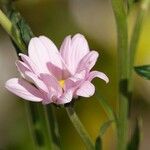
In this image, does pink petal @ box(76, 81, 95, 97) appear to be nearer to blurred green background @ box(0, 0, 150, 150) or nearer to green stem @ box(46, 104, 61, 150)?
green stem @ box(46, 104, 61, 150)

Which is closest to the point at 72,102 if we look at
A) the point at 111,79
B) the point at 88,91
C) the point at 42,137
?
the point at 88,91

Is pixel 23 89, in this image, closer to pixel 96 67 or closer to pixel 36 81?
pixel 36 81

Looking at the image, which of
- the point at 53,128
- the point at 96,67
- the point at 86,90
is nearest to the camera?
the point at 86,90

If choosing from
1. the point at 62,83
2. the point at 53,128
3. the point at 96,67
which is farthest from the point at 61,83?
the point at 96,67

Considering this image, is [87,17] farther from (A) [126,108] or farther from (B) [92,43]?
(A) [126,108]

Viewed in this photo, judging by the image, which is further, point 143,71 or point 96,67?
point 96,67
